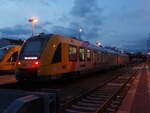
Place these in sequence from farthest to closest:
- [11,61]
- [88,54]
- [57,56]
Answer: [11,61], [88,54], [57,56]

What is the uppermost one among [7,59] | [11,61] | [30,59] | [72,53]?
[72,53]

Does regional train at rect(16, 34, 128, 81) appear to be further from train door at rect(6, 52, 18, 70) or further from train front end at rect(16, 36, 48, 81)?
train door at rect(6, 52, 18, 70)

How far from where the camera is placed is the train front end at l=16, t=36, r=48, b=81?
1316 cm

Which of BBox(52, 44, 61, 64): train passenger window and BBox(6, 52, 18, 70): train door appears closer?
BBox(52, 44, 61, 64): train passenger window

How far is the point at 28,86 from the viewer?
47.0ft

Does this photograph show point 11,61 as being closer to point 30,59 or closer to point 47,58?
point 30,59

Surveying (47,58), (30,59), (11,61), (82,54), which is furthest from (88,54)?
(11,61)

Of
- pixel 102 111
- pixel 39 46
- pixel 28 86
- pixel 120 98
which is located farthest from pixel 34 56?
pixel 102 111

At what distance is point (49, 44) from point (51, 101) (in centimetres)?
938

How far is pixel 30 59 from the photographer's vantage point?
13570mm

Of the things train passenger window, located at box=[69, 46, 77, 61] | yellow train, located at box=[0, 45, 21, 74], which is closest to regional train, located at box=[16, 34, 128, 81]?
train passenger window, located at box=[69, 46, 77, 61]

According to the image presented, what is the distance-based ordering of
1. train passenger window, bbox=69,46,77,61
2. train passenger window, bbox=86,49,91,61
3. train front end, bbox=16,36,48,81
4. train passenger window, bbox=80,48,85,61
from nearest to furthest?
1. train front end, bbox=16,36,48,81
2. train passenger window, bbox=69,46,77,61
3. train passenger window, bbox=80,48,85,61
4. train passenger window, bbox=86,49,91,61

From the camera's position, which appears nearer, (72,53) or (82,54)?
(72,53)

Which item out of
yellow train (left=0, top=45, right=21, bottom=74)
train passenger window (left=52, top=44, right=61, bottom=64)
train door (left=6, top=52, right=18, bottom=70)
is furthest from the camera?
train door (left=6, top=52, right=18, bottom=70)
